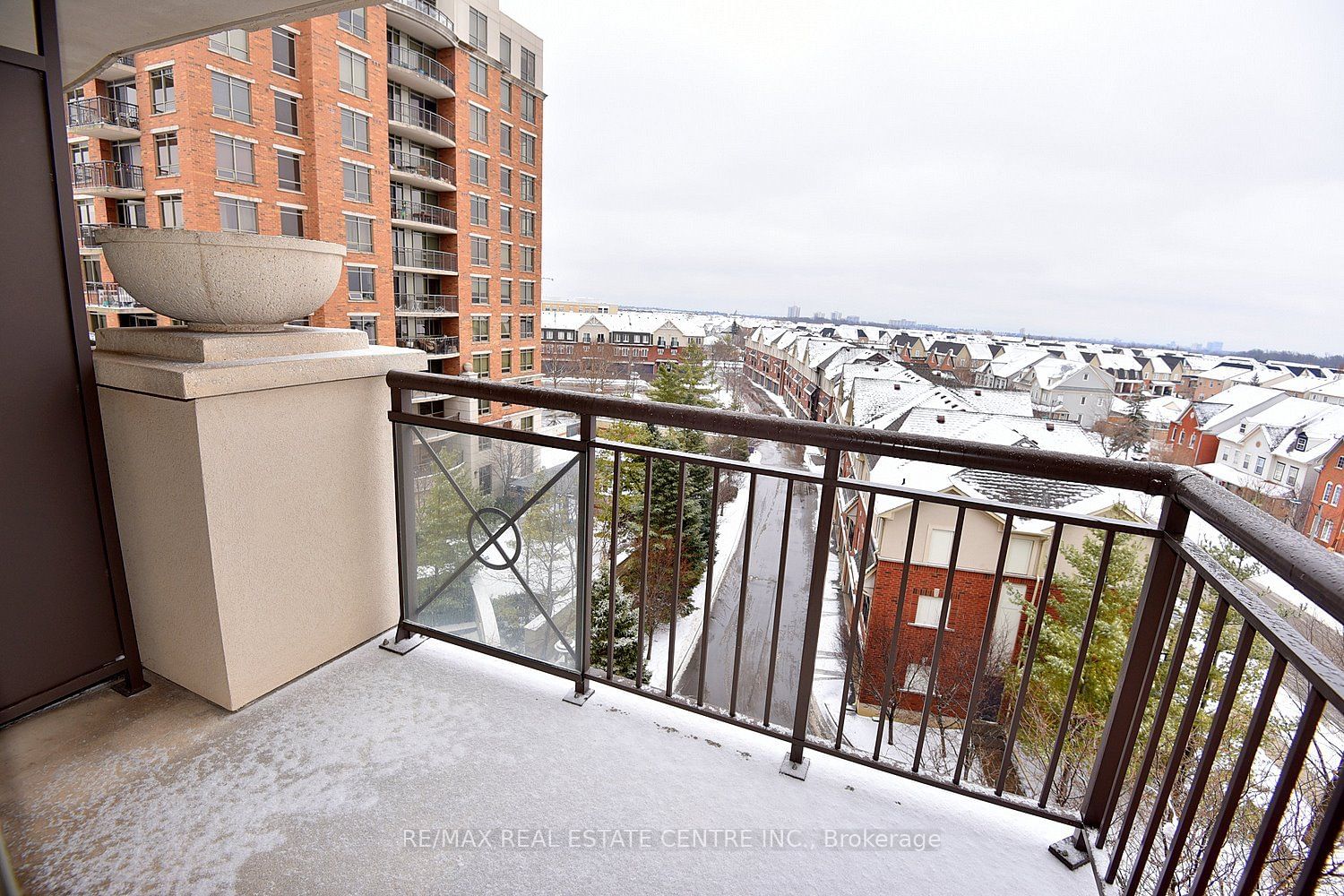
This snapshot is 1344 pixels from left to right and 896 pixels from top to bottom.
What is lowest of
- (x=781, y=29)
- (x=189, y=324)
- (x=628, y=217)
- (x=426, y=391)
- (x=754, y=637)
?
(x=754, y=637)

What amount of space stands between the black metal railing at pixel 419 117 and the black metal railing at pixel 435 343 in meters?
6.23

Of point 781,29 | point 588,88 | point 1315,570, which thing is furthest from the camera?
point 588,88

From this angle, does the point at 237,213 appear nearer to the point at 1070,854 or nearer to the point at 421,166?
the point at 421,166

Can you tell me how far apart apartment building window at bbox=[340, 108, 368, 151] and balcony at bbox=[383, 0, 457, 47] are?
10.00 ft

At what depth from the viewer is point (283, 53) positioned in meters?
14.7

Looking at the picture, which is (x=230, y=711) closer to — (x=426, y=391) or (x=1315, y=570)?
(x=426, y=391)

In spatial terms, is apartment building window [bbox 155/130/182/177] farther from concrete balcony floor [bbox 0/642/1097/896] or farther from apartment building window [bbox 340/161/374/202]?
concrete balcony floor [bbox 0/642/1097/896]

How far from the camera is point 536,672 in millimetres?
2104

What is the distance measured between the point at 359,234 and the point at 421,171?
3.46m

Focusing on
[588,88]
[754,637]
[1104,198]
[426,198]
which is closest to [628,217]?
[588,88]

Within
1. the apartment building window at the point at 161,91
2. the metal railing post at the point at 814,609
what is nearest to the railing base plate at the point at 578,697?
the metal railing post at the point at 814,609

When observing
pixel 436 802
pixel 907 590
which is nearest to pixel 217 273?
pixel 436 802

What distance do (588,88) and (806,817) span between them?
1054 inches

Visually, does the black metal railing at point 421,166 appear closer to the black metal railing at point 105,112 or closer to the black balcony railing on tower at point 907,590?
the black metal railing at point 105,112
